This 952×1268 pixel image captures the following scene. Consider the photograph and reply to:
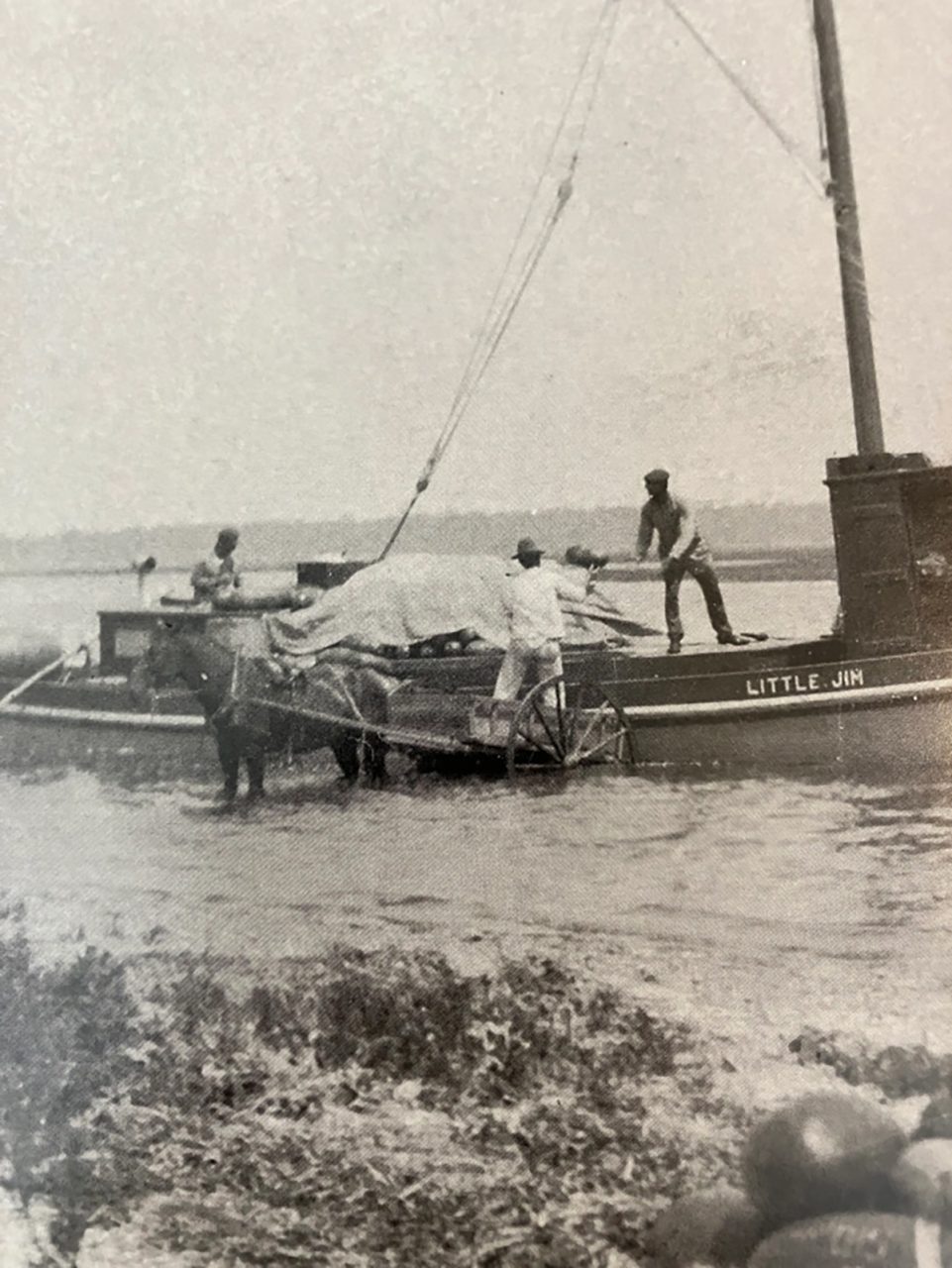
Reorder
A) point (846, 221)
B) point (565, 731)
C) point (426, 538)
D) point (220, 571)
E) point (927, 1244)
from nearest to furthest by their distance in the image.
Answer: point (927, 1244)
point (846, 221)
point (565, 731)
point (426, 538)
point (220, 571)

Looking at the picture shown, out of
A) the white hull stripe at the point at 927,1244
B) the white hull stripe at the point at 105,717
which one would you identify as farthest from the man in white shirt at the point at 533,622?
the white hull stripe at the point at 927,1244

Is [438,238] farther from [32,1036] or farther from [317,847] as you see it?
[32,1036]

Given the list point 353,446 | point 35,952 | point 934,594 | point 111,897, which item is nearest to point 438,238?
point 353,446

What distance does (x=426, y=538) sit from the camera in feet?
11.1

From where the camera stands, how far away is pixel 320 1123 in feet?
9.87

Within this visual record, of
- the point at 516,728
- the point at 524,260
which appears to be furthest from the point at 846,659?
the point at 524,260

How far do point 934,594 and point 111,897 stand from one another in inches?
91.6

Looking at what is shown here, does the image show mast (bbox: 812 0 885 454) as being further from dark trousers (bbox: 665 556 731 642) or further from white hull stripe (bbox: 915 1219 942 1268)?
white hull stripe (bbox: 915 1219 942 1268)

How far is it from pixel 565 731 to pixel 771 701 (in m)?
0.54

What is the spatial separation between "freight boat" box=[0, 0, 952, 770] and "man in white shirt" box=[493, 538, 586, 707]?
51 mm

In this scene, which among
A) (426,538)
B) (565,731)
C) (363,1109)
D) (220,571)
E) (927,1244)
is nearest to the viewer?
(927,1244)

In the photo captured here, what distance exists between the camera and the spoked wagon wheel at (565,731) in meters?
3.21

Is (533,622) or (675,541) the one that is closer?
(675,541)

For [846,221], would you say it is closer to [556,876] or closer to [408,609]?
[408,609]
